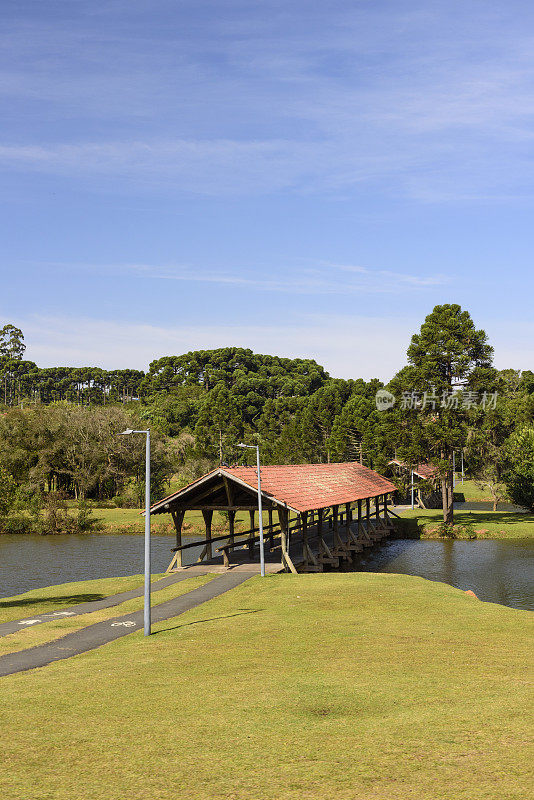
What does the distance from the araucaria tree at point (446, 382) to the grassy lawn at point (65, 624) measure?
119 feet

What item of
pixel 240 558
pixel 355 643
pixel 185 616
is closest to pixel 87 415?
pixel 240 558

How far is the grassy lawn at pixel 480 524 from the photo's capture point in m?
61.0

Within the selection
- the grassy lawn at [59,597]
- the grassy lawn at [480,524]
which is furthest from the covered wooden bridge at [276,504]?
the grassy lawn at [480,524]

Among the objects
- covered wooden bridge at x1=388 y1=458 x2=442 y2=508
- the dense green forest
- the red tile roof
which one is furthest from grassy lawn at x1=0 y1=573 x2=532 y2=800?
covered wooden bridge at x1=388 y1=458 x2=442 y2=508

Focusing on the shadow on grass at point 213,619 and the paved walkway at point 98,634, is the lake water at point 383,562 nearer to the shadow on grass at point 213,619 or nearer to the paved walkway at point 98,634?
the paved walkway at point 98,634

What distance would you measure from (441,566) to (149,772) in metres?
38.8

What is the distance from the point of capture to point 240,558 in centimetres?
4156

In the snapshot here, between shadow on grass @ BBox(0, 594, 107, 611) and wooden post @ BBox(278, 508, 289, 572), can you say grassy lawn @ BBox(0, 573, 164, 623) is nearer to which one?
shadow on grass @ BBox(0, 594, 107, 611)

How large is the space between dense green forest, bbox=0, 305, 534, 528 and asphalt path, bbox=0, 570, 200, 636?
12288 millimetres

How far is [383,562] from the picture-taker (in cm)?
5009

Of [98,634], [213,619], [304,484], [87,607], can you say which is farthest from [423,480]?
[98,634]

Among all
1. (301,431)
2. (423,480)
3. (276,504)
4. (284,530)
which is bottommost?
(284,530)

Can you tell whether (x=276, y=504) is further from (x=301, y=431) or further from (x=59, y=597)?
(x=301, y=431)

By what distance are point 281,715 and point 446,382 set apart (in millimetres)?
53800
